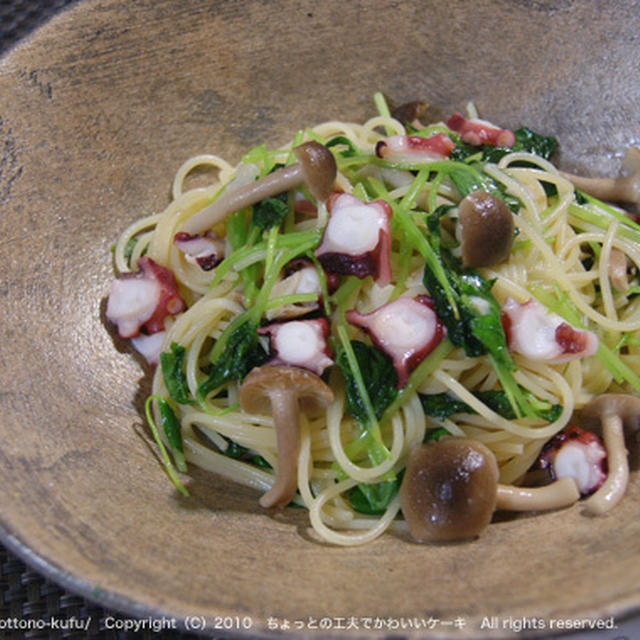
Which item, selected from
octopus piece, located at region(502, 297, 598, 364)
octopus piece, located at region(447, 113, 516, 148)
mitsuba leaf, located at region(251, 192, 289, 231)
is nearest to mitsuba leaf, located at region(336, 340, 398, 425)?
octopus piece, located at region(502, 297, 598, 364)

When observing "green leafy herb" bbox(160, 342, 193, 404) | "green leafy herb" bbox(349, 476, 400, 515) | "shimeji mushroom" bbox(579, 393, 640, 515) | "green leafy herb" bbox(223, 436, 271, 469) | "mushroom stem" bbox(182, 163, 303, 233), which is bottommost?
"shimeji mushroom" bbox(579, 393, 640, 515)

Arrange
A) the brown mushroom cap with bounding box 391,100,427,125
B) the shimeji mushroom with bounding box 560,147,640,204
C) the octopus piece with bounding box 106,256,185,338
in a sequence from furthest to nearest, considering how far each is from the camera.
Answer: the brown mushroom cap with bounding box 391,100,427,125
the shimeji mushroom with bounding box 560,147,640,204
the octopus piece with bounding box 106,256,185,338

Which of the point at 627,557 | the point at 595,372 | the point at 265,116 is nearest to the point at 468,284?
the point at 595,372

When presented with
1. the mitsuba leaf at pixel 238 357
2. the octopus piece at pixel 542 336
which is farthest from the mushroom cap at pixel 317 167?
the octopus piece at pixel 542 336

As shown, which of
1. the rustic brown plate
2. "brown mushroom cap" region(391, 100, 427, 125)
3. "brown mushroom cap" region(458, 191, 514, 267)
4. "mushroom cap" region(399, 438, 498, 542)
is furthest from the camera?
"brown mushroom cap" region(391, 100, 427, 125)

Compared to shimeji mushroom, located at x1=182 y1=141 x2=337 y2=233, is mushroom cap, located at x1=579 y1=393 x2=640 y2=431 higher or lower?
lower

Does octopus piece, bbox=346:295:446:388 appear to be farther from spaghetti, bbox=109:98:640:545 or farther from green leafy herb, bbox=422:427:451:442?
green leafy herb, bbox=422:427:451:442

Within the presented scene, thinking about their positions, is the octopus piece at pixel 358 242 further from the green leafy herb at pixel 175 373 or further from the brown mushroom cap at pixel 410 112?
the brown mushroom cap at pixel 410 112

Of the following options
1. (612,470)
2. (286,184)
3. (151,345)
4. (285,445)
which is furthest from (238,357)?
(612,470)
